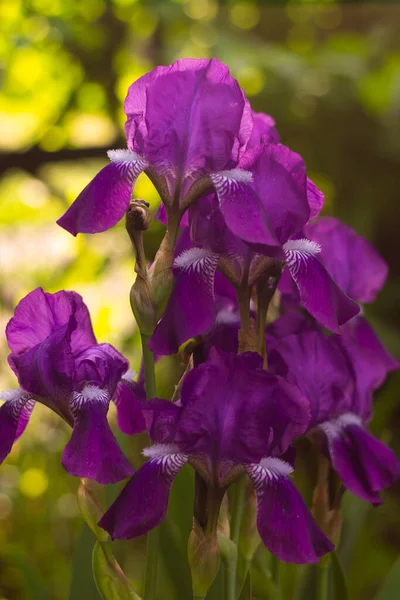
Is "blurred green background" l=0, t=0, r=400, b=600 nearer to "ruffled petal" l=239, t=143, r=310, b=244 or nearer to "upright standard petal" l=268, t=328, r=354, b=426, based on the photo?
"upright standard petal" l=268, t=328, r=354, b=426

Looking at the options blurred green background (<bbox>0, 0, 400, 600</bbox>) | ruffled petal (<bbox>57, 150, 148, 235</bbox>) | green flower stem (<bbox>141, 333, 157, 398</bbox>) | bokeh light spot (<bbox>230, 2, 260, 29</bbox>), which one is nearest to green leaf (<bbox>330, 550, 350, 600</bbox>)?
green flower stem (<bbox>141, 333, 157, 398</bbox>)

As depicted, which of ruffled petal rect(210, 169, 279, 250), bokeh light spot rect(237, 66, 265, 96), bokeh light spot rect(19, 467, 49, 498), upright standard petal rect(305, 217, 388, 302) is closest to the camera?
ruffled petal rect(210, 169, 279, 250)

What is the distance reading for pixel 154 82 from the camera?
20.2 inches

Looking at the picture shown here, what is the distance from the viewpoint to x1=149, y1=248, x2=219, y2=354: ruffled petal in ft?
1.56

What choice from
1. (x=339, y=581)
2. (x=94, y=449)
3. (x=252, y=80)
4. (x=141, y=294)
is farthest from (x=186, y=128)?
(x=252, y=80)

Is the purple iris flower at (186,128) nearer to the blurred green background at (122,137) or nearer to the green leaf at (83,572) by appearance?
the green leaf at (83,572)

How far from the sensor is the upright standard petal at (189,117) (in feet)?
1.66

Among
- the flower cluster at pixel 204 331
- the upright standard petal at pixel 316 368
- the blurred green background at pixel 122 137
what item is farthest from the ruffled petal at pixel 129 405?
the blurred green background at pixel 122 137

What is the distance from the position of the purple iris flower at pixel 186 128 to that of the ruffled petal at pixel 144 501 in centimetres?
17

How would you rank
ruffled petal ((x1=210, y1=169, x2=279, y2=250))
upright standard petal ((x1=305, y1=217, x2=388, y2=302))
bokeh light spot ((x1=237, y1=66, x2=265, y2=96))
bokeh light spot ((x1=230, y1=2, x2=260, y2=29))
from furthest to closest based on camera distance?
1. bokeh light spot ((x1=230, y1=2, x2=260, y2=29))
2. bokeh light spot ((x1=237, y1=66, x2=265, y2=96))
3. upright standard petal ((x1=305, y1=217, x2=388, y2=302))
4. ruffled petal ((x1=210, y1=169, x2=279, y2=250))

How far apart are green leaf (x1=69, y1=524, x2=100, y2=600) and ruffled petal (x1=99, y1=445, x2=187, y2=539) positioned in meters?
0.23

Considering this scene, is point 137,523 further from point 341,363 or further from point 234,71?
point 234,71

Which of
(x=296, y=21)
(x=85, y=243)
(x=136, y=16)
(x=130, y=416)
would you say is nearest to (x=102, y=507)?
(x=130, y=416)

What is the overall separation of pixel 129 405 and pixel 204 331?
0.10 meters
